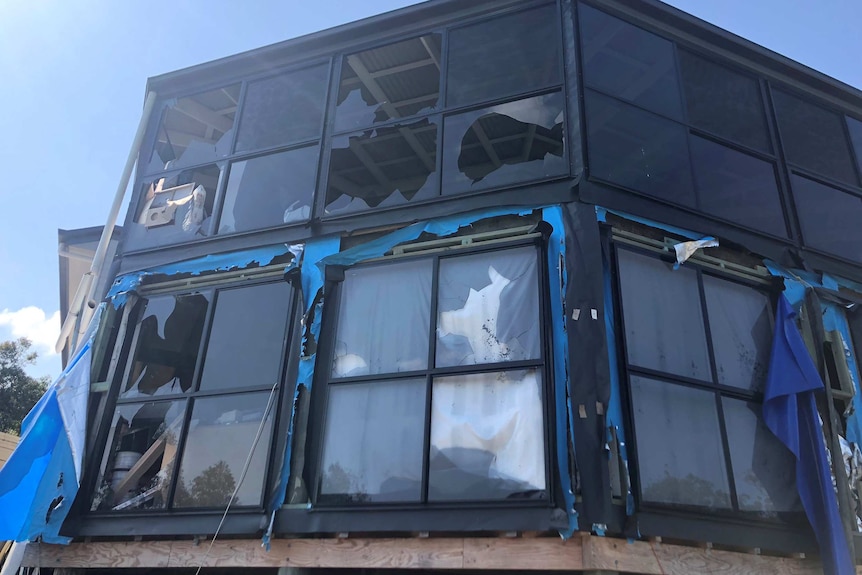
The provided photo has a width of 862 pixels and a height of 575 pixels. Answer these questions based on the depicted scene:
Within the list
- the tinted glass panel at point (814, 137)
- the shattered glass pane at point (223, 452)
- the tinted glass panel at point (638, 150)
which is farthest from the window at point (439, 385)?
the tinted glass panel at point (814, 137)

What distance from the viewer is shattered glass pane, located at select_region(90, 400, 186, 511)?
7008 millimetres

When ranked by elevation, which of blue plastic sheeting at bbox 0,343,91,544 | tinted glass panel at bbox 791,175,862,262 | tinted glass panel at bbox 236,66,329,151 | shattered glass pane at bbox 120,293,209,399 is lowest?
blue plastic sheeting at bbox 0,343,91,544

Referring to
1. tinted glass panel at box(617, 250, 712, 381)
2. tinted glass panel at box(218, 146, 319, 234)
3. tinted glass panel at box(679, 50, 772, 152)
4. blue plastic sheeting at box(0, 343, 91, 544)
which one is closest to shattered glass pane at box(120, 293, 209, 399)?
blue plastic sheeting at box(0, 343, 91, 544)

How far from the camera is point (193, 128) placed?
9.87m

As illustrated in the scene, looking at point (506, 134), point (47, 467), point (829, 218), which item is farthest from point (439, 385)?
point (829, 218)

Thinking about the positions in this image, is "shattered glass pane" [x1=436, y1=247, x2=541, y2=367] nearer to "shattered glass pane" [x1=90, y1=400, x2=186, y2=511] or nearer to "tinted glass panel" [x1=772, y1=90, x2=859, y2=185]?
"shattered glass pane" [x1=90, y1=400, x2=186, y2=511]

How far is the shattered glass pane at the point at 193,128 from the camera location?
356 inches

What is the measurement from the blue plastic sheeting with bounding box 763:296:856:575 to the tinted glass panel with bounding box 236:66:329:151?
5850mm

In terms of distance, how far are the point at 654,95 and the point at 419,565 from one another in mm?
5815

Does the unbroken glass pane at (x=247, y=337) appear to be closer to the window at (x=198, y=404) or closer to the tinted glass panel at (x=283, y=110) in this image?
the window at (x=198, y=404)

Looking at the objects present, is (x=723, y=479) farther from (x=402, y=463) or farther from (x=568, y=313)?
(x=402, y=463)

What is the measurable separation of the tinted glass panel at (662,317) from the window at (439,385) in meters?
0.91

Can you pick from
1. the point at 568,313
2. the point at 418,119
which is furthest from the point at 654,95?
the point at 568,313

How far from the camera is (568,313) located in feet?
19.2
